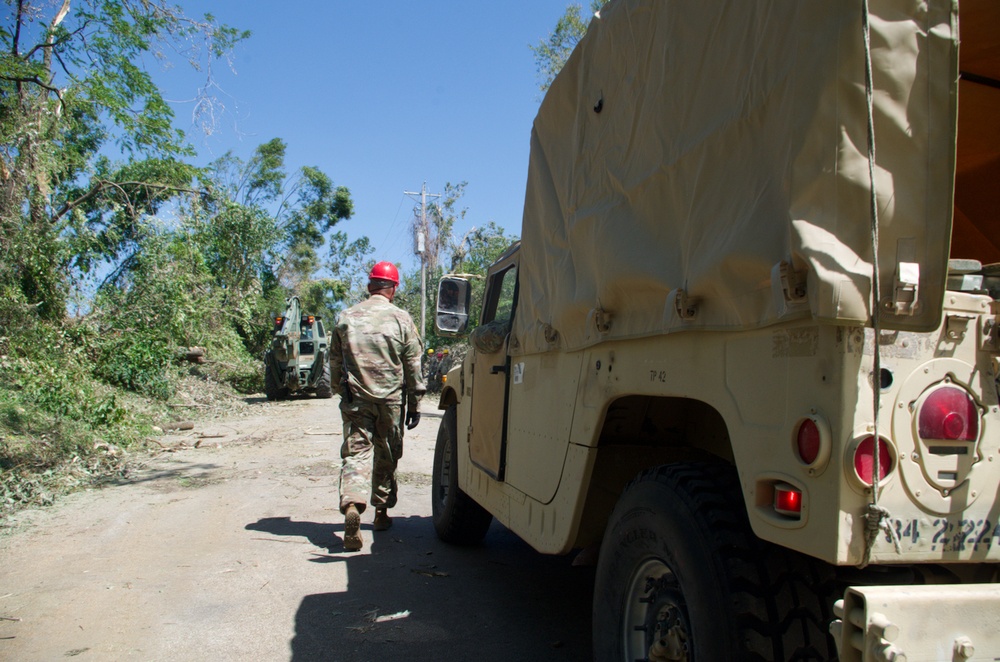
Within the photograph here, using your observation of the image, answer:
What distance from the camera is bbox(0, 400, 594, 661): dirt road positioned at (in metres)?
3.68

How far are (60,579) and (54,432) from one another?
4.64m

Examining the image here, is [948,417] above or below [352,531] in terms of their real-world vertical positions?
above

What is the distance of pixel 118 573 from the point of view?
4715 millimetres

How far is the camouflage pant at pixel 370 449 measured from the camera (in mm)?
5633

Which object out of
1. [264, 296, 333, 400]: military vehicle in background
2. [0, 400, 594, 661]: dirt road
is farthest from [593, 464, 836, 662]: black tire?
[264, 296, 333, 400]: military vehicle in background

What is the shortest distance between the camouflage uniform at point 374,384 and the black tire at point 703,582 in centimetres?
346

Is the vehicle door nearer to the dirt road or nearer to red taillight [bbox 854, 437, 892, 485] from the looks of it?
the dirt road

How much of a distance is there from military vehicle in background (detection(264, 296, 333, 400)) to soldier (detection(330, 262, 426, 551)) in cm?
1346

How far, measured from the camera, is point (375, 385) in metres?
5.78

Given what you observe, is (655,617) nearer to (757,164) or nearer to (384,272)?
(757,164)

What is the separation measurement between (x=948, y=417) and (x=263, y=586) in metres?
Answer: 4.02

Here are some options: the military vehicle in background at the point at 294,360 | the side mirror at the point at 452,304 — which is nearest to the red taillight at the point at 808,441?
the side mirror at the point at 452,304

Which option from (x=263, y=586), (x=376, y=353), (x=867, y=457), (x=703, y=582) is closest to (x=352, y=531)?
(x=263, y=586)

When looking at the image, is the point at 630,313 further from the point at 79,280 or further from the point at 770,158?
the point at 79,280
